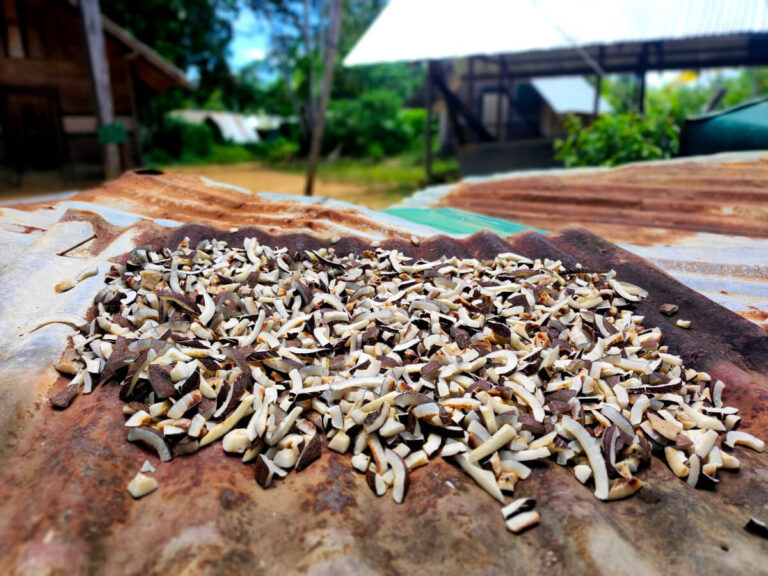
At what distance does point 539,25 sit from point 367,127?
1247cm

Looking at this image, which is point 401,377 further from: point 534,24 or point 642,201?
point 534,24

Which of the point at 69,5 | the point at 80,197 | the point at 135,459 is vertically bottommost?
the point at 135,459

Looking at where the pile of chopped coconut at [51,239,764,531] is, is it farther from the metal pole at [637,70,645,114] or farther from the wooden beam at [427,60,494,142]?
the wooden beam at [427,60,494,142]

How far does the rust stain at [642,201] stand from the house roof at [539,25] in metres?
4.37

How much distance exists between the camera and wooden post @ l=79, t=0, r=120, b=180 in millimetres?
7199

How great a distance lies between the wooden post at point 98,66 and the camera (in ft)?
23.6

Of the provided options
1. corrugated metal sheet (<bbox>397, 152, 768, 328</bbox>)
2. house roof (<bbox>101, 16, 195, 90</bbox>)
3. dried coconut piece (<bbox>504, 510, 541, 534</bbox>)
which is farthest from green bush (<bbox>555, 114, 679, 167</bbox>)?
house roof (<bbox>101, 16, 195, 90</bbox>)

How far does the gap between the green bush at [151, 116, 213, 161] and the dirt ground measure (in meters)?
1.78

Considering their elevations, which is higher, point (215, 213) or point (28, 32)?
point (28, 32)

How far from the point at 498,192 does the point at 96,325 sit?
3.34 meters

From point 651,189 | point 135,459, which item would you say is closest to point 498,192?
point 651,189

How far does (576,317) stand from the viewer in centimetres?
210

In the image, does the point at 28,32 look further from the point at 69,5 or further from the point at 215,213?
the point at 215,213

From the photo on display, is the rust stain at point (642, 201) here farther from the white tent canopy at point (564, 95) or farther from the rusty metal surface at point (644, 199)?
the white tent canopy at point (564, 95)
